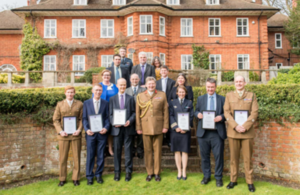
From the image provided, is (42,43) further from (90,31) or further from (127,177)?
(127,177)

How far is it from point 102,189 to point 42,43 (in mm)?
20551

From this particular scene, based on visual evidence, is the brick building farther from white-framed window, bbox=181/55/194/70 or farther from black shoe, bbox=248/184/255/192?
black shoe, bbox=248/184/255/192

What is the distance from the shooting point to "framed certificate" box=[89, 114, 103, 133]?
5164 millimetres

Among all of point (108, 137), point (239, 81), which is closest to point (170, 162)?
point (108, 137)

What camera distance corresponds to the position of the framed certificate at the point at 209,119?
496 cm

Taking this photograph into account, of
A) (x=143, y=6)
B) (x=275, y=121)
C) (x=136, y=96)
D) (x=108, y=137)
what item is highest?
(x=143, y=6)

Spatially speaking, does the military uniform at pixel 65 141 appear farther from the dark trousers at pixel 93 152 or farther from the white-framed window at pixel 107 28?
the white-framed window at pixel 107 28

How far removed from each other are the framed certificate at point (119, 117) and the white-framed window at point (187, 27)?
1896 cm

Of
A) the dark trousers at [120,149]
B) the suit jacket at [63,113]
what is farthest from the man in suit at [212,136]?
the suit jacket at [63,113]

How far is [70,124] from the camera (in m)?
5.11

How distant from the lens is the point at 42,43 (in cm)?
2183

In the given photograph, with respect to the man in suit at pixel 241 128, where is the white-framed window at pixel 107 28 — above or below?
above

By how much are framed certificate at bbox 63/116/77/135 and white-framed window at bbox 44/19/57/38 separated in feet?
64.8

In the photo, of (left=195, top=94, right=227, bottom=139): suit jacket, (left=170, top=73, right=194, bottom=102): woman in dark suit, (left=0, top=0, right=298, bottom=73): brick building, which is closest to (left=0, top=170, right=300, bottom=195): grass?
(left=195, top=94, right=227, bottom=139): suit jacket
